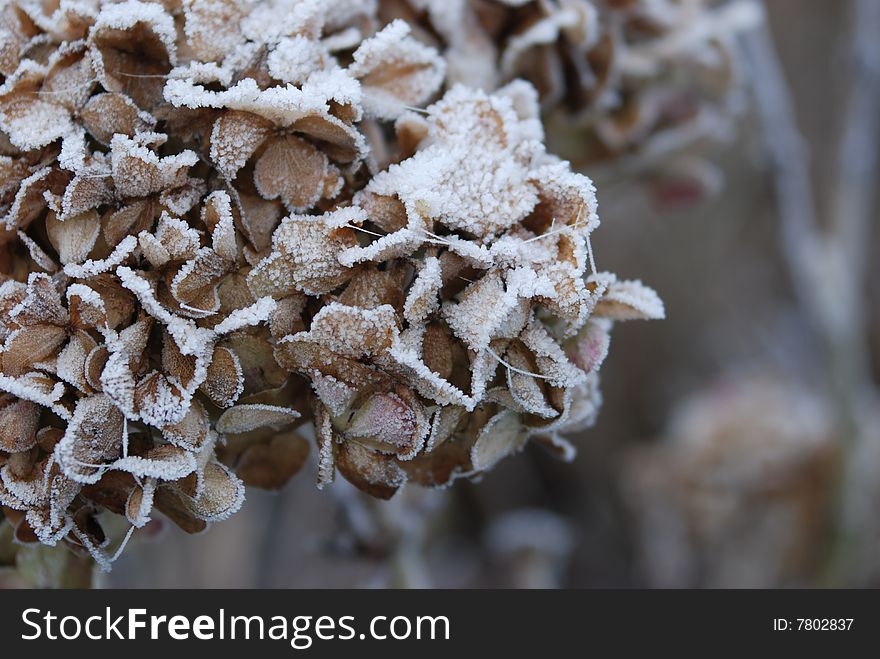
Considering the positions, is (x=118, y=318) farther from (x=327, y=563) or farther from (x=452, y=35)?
(x=327, y=563)

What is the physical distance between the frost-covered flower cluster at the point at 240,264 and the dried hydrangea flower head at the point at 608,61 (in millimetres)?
104

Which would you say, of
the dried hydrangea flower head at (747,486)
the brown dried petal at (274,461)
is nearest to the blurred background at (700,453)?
the dried hydrangea flower head at (747,486)

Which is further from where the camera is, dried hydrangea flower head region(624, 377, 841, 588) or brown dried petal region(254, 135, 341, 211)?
dried hydrangea flower head region(624, 377, 841, 588)

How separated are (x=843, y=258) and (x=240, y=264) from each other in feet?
3.78

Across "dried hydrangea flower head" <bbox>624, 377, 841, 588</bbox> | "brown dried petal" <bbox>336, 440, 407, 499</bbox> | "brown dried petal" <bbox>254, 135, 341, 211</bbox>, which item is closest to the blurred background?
"dried hydrangea flower head" <bbox>624, 377, 841, 588</bbox>

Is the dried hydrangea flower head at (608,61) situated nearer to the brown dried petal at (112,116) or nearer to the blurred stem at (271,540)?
the brown dried petal at (112,116)

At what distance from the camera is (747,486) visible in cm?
142

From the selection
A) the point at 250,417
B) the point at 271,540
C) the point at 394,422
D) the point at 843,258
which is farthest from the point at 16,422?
the point at 843,258

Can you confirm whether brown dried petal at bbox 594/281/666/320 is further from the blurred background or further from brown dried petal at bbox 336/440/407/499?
the blurred background

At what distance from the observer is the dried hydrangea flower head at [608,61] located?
764 mm

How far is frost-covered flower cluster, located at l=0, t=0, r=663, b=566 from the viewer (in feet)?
2.01

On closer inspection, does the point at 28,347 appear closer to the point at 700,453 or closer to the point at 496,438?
the point at 496,438

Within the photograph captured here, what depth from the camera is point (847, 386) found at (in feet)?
4.50

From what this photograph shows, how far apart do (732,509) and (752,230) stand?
80 centimetres
